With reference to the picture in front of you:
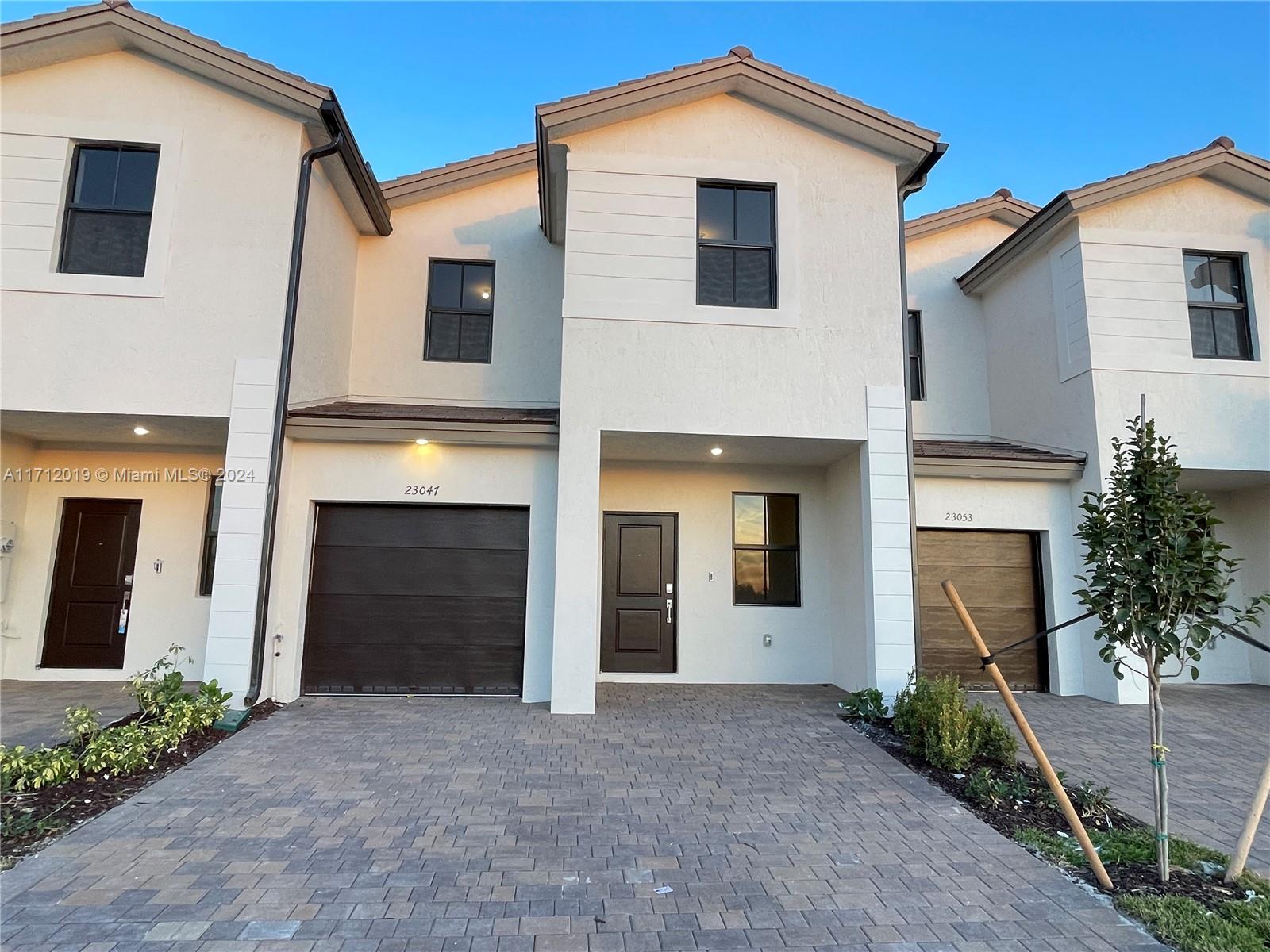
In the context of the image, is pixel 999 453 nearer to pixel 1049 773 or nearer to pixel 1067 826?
pixel 1067 826

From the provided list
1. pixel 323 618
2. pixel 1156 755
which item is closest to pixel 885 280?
pixel 1156 755

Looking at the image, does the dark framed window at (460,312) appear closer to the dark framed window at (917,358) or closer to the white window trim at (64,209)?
the white window trim at (64,209)

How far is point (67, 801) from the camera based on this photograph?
412cm

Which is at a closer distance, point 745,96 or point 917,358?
point 745,96

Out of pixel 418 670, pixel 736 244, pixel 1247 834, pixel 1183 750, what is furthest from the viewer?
pixel 736 244

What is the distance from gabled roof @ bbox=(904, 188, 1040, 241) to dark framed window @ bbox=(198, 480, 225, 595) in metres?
10.7

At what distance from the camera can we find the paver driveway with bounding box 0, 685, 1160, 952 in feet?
9.24

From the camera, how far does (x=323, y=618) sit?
23.0 ft

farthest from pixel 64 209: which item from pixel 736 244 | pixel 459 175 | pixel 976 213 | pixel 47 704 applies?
pixel 976 213

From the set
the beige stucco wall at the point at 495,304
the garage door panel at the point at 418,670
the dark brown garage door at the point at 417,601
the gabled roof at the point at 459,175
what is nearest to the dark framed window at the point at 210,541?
the dark brown garage door at the point at 417,601

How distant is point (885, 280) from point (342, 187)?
22.1ft

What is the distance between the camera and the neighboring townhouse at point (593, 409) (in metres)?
6.57

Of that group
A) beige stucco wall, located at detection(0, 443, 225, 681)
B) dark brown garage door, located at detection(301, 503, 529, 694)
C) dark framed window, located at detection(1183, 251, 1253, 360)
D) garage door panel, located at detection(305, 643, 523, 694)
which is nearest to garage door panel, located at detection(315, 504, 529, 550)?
dark brown garage door, located at detection(301, 503, 529, 694)

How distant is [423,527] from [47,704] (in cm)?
411
